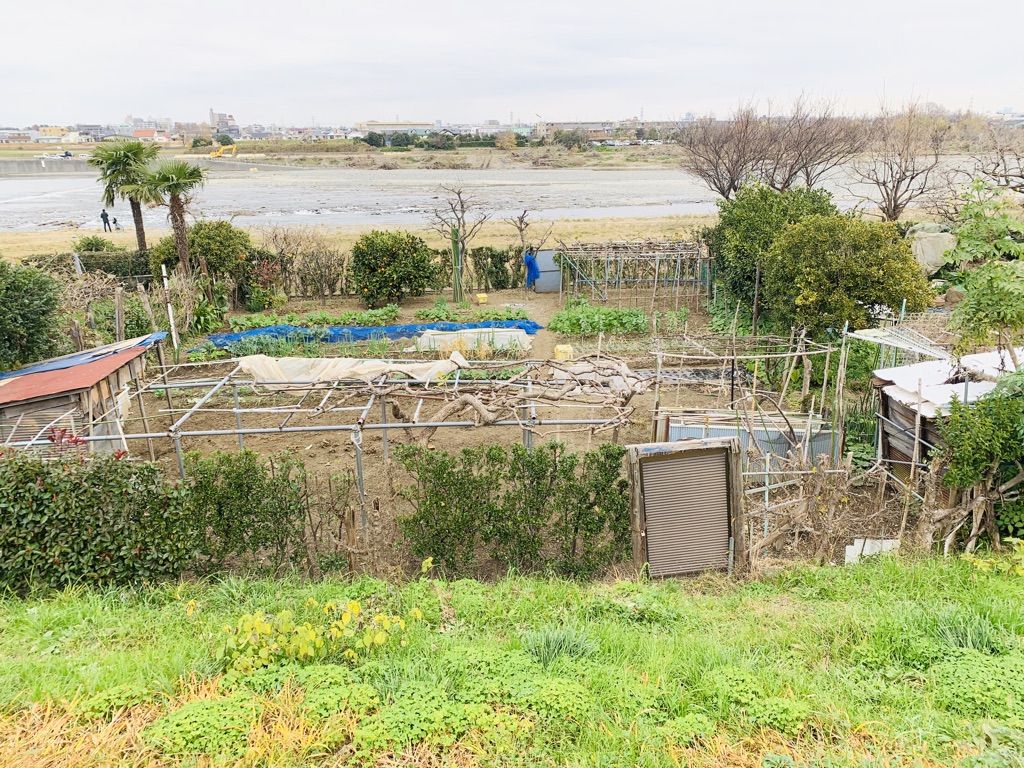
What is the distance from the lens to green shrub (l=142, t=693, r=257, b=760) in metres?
3.85

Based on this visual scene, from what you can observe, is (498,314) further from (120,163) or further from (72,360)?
(120,163)

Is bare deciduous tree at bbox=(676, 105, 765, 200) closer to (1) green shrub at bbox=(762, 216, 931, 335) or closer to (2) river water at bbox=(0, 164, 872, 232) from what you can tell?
(2) river water at bbox=(0, 164, 872, 232)

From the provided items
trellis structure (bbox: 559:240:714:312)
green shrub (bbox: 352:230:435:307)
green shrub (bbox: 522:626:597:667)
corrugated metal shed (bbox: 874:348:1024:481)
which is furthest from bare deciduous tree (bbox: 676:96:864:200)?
green shrub (bbox: 522:626:597:667)

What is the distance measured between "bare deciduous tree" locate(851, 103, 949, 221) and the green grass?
79.8 feet

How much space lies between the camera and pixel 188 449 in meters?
11.1

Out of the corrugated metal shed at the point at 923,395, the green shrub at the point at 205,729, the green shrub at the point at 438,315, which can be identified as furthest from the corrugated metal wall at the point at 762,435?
the green shrub at the point at 438,315

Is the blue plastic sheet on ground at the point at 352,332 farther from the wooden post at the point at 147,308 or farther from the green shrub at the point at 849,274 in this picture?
the green shrub at the point at 849,274

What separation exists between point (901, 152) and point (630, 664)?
28320mm

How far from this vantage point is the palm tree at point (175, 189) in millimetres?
18203

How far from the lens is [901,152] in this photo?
88.3 feet

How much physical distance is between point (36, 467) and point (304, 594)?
2707 mm

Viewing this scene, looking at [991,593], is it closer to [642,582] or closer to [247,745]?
[642,582]

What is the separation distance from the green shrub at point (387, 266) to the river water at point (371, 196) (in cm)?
1559

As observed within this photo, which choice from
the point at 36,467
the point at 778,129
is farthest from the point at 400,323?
the point at 778,129
